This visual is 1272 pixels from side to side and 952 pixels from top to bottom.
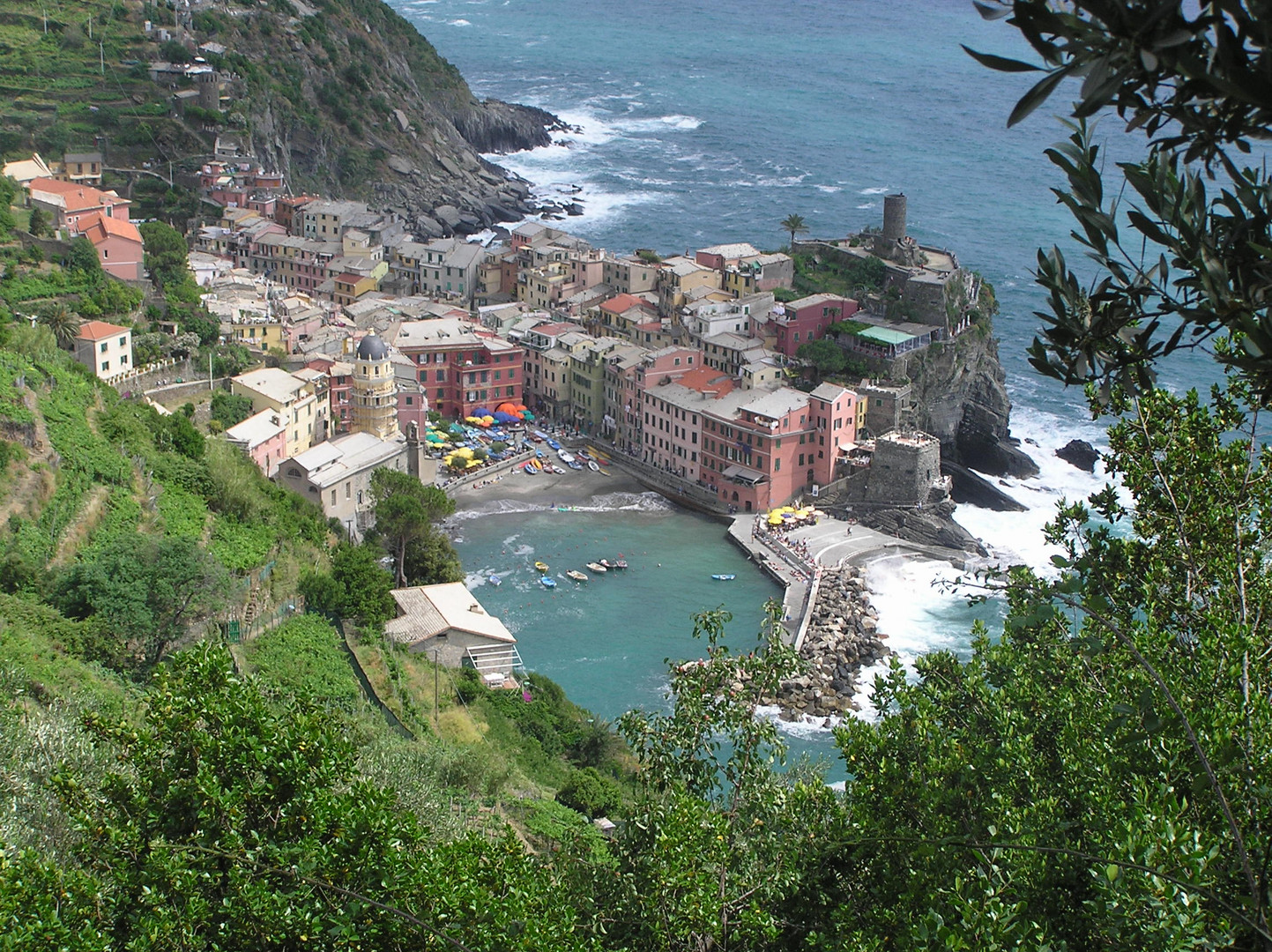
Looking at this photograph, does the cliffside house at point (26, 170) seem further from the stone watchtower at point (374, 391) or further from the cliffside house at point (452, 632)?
the cliffside house at point (452, 632)

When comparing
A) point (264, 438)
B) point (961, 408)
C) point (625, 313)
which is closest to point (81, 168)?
point (625, 313)

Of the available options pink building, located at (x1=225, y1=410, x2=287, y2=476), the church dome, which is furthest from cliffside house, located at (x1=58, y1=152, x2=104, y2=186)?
pink building, located at (x1=225, y1=410, x2=287, y2=476)

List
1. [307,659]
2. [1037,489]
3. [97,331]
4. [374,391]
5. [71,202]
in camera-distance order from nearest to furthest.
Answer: [307,659], [97,331], [374,391], [1037,489], [71,202]

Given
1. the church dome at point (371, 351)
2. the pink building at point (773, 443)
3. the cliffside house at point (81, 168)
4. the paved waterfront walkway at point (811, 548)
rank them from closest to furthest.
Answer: the paved waterfront walkway at point (811, 548) → the church dome at point (371, 351) → the pink building at point (773, 443) → the cliffside house at point (81, 168)

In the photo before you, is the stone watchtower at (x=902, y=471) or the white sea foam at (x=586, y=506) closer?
the white sea foam at (x=586, y=506)

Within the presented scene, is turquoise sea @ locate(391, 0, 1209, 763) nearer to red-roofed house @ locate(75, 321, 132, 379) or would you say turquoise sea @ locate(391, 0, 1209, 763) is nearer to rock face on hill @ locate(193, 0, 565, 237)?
rock face on hill @ locate(193, 0, 565, 237)

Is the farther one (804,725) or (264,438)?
(264,438)

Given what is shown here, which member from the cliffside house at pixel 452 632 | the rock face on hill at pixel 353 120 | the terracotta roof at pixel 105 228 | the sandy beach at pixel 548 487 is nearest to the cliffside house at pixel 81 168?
the rock face on hill at pixel 353 120

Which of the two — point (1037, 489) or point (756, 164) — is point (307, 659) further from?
point (756, 164)
